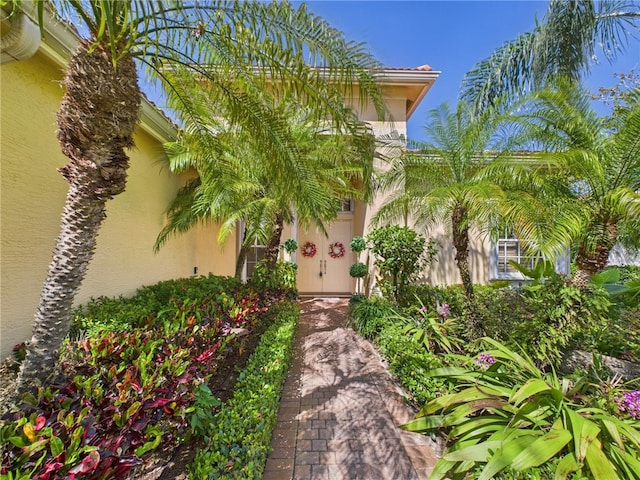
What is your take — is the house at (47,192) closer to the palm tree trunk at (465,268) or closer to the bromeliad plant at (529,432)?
the palm tree trunk at (465,268)

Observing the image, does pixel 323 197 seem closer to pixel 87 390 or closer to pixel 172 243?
pixel 87 390

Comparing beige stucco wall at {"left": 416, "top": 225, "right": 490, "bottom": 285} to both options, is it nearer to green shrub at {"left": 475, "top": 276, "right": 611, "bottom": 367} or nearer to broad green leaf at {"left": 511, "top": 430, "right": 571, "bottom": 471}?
green shrub at {"left": 475, "top": 276, "right": 611, "bottom": 367}

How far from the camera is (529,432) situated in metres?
2.54

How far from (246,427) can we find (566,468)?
108 inches

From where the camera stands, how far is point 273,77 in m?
3.54

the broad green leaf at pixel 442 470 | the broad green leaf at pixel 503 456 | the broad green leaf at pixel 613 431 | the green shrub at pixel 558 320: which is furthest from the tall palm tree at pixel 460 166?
the broad green leaf at pixel 442 470

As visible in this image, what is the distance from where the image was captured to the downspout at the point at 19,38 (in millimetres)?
3338

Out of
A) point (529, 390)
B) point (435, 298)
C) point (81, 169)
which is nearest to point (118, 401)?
point (81, 169)

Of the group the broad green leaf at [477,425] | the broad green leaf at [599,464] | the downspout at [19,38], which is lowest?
the broad green leaf at [477,425]

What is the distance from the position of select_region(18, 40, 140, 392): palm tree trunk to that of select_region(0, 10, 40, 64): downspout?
143cm

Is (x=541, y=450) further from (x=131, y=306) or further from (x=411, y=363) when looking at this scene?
(x=131, y=306)

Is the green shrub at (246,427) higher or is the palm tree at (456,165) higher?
the palm tree at (456,165)

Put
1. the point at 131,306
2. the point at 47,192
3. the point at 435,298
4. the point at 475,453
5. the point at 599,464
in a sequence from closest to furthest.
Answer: the point at 599,464 < the point at 475,453 < the point at 47,192 < the point at 131,306 < the point at 435,298

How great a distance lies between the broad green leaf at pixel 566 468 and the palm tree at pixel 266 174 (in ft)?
12.5
